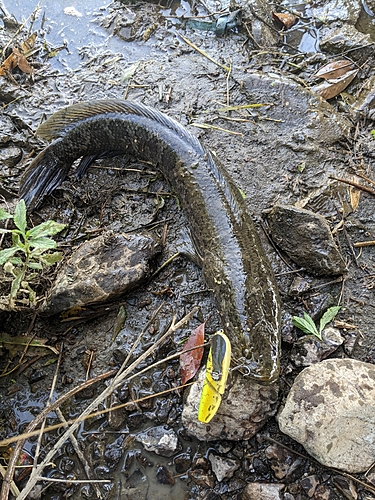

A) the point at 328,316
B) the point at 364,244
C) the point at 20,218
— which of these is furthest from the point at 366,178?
the point at 20,218

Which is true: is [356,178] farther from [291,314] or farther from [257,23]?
[257,23]

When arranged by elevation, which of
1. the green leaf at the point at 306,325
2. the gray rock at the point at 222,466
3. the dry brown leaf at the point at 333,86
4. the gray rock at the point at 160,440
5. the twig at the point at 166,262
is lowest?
the gray rock at the point at 222,466

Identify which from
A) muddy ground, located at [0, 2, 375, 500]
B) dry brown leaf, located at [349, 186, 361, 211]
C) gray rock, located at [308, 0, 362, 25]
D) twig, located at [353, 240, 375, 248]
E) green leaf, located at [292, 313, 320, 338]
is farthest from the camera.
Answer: gray rock, located at [308, 0, 362, 25]

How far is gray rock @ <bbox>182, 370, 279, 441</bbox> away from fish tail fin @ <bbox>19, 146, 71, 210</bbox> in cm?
249

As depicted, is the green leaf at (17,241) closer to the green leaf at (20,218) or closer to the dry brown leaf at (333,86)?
the green leaf at (20,218)

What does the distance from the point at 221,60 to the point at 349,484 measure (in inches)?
184

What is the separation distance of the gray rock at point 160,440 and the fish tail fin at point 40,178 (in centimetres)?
242

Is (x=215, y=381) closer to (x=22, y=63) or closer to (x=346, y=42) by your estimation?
(x=346, y=42)

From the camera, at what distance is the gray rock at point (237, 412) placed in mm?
2873

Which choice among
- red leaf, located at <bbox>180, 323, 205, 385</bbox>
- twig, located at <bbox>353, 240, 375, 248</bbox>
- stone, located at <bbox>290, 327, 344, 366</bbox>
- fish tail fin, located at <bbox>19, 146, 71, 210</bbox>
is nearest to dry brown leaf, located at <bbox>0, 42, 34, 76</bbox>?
fish tail fin, located at <bbox>19, 146, 71, 210</bbox>

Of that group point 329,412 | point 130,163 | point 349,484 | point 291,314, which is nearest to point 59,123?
point 130,163

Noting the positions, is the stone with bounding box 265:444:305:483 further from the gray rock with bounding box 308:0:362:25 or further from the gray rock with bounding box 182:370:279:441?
the gray rock with bounding box 308:0:362:25

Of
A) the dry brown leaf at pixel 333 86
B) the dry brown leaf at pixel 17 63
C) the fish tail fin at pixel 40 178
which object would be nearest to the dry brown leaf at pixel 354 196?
the dry brown leaf at pixel 333 86

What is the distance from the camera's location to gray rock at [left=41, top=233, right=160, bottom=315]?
11.1ft
